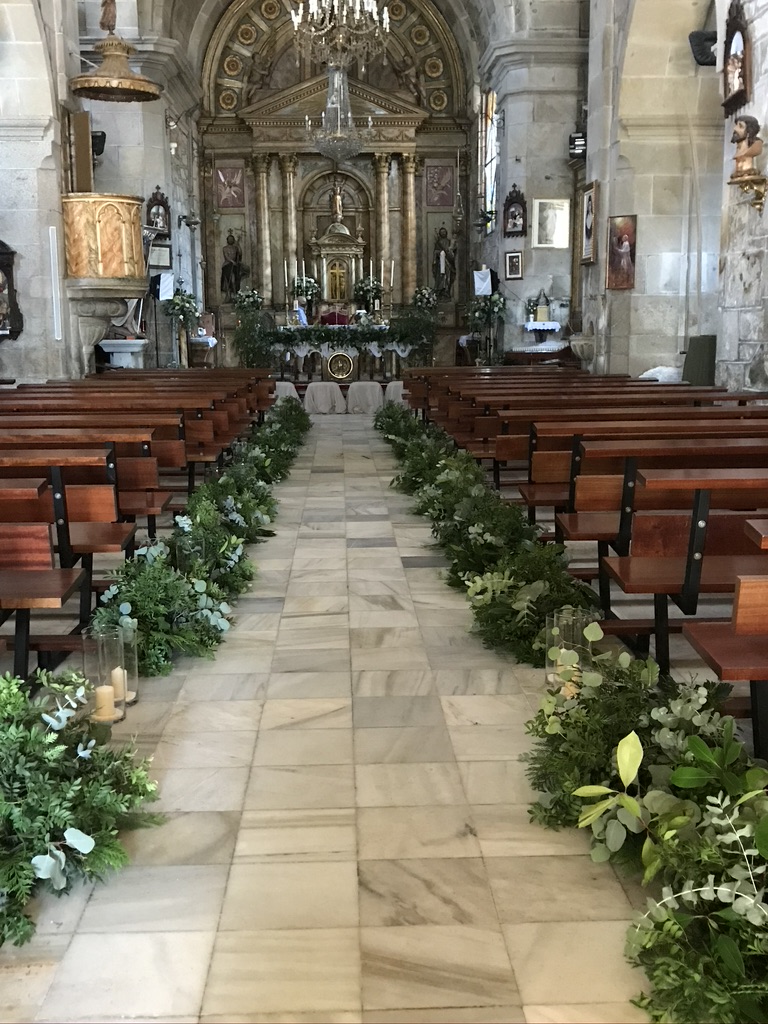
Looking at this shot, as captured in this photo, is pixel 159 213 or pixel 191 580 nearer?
pixel 191 580

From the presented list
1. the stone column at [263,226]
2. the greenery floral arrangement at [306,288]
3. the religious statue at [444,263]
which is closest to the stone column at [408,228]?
the religious statue at [444,263]

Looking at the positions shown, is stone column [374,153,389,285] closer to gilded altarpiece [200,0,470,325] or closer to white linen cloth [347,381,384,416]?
gilded altarpiece [200,0,470,325]

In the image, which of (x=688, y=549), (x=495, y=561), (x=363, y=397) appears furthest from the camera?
(x=363, y=397)

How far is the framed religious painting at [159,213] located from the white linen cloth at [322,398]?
3.40 metres

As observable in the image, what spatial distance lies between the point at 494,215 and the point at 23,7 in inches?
394

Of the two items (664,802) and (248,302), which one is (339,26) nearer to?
(248,302)

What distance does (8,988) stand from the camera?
2.24 metres

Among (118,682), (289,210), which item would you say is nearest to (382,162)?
(289,210)

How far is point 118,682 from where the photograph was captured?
3.77 meters

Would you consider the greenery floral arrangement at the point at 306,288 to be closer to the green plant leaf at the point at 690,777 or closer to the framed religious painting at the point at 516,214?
the framed religious painting at the point at 516,214

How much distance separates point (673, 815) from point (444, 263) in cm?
2113

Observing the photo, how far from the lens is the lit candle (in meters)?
3.76

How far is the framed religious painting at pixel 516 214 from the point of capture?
17.1m

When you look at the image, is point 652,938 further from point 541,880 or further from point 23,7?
point 23,7
